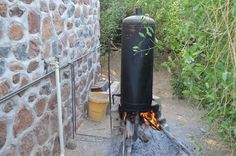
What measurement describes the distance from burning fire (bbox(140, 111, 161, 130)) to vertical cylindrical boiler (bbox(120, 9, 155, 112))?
0.26ft

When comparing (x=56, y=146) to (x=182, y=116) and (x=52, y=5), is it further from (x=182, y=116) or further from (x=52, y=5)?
(x=182, y=116)

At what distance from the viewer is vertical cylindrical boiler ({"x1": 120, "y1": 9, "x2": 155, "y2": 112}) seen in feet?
12.3

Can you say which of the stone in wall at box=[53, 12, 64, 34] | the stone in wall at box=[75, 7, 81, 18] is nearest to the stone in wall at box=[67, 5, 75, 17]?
the stone in wall at box=[75, 7, 81, 18]

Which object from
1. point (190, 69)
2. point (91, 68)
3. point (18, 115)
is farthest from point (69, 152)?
point (190, 69)

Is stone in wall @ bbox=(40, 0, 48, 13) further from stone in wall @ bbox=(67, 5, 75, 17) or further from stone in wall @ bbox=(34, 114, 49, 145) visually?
stone in wall @ bbox=(34, 114, 49, 145)

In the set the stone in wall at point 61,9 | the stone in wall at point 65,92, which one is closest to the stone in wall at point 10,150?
the stone in wall at point 65,92

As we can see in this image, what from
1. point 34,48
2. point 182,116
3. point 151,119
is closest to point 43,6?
point 34,48

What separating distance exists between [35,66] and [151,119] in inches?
67.1

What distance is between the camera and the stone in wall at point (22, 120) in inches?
108

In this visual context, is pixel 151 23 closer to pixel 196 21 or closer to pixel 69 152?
pixel 69 152

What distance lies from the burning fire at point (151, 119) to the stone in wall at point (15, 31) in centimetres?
191

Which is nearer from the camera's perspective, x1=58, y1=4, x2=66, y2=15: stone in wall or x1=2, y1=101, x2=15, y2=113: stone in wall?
x1=2, y1=101, x2=15, y2=113: stone in wall

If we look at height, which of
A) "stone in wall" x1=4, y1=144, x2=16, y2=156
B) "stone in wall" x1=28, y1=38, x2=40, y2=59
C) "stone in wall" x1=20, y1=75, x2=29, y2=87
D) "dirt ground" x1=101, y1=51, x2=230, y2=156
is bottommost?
"dirt ground" x1=101, y1=51, x2=230, y2=156

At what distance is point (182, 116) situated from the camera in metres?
5.47
